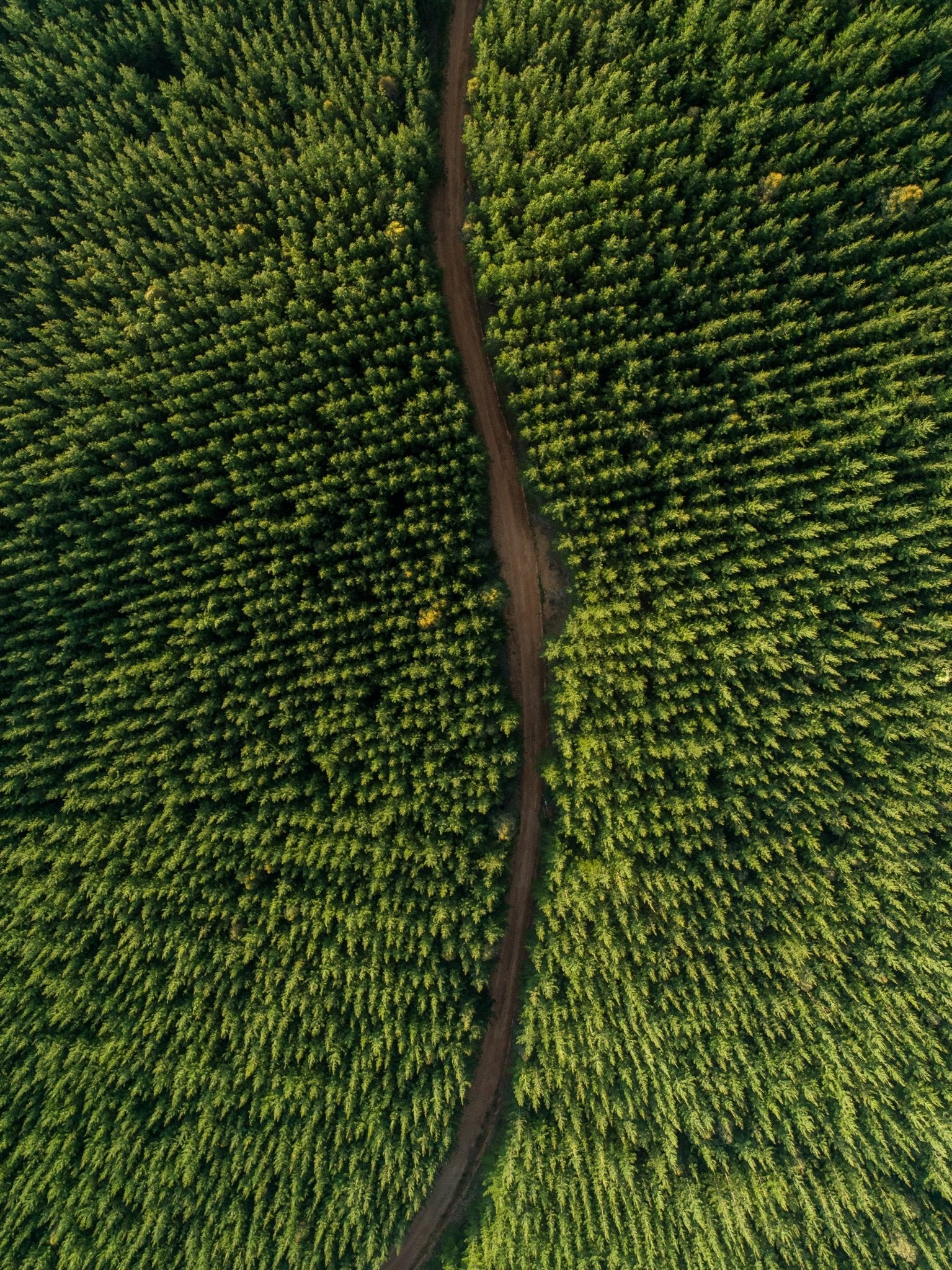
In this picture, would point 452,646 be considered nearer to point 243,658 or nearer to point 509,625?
point 509,625

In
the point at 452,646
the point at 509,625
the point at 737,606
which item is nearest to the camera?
the point at 737,606

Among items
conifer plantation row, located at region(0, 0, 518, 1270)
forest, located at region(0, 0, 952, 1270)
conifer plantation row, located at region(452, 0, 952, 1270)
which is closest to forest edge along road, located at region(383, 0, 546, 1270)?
forest, located at region(0, 0, 952, 1270)

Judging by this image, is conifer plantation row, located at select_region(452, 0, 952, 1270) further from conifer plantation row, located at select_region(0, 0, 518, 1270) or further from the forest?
conifer plantation row, located at select_region(0, 0, 518, 1270)

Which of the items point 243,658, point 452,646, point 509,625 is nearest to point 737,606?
point 509,625

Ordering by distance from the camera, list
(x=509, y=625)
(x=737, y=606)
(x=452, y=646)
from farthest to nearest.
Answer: (x=509, y=625) < (x=452, y=646) < (x=737, y=606)

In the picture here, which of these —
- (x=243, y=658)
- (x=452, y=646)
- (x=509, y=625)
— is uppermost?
(x=243, y=658)

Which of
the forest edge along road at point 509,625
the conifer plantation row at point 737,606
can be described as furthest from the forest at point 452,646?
the forest edge along road at point 509,625
